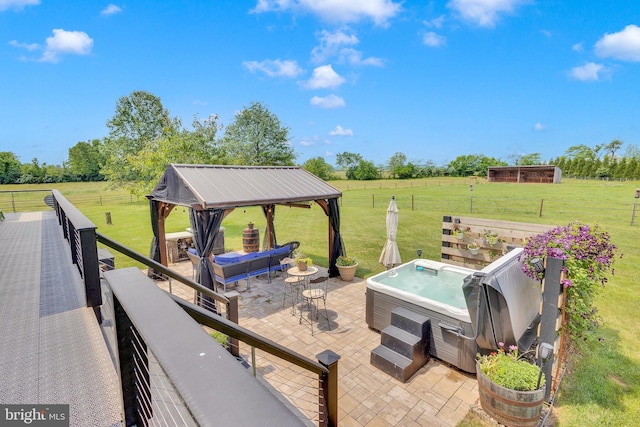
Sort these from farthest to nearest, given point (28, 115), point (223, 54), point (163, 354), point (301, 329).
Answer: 1. point (28, 115)
2. point (223, 54)
3. point (301, 329)
4. point (163, 354)

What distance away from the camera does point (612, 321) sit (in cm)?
637

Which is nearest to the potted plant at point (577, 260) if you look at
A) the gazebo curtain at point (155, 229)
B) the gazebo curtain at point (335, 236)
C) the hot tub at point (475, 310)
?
the hot tub at point (475, 310)

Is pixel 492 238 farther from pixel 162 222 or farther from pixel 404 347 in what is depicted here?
pixel 162 222

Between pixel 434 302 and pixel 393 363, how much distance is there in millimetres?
1322

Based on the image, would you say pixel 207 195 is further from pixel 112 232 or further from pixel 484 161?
pixel 484 161

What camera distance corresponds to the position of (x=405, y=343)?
16.4 ft

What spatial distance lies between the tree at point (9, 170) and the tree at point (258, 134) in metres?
31.7

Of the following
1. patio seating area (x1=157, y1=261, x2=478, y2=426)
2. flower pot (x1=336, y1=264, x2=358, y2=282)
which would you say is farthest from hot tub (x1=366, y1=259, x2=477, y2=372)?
flower pot (x1=336, y1=264, x2=358, y2=282)

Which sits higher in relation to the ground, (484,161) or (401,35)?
(401,35)

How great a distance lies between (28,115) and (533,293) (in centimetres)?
3654

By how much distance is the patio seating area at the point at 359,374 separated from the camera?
13.5ft

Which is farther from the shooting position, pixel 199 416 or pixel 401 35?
pixel 401 35

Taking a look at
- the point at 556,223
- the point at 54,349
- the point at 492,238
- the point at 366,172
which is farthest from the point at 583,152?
the point at 54,349

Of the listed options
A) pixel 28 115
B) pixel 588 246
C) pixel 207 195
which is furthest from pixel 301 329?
pixel 28 115
